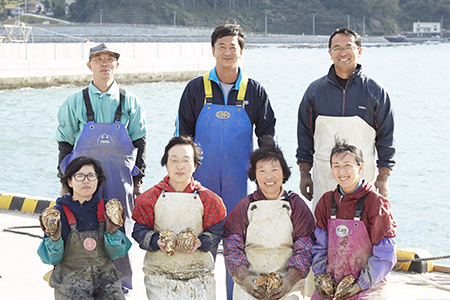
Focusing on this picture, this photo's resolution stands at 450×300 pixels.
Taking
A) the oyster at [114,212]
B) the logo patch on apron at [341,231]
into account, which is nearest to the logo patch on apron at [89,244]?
the oyster at [114,212]

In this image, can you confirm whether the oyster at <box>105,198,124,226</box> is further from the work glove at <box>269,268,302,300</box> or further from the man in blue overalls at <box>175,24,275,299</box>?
the work glove at <box>269,268,302,300</box>

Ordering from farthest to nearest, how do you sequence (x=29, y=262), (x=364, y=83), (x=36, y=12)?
(x=36, y=12) → (x=29, y=262) → (x=364, y=83)

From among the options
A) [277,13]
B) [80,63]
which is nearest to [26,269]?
[80,63]

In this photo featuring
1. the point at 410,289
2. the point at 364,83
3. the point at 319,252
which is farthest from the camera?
the point at 410,289

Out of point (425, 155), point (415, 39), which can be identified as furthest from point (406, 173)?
point (415, 39)

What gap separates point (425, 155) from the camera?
22734 millimetres

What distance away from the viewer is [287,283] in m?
4.43

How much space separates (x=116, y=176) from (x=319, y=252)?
1.43 metres

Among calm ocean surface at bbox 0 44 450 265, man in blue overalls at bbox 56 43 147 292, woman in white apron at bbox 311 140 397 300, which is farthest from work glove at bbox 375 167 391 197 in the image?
calm ocean surface at bbox 0 44 450 265

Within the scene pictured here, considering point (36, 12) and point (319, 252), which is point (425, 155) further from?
point (36, 12)

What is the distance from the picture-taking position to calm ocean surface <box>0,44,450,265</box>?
1487 centimetres

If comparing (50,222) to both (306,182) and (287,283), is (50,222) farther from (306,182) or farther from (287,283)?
(306,182)

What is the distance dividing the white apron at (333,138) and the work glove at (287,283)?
32.4 inches

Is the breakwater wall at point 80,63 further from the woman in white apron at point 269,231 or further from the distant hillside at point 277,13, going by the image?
the distant hillside at point 277,13
